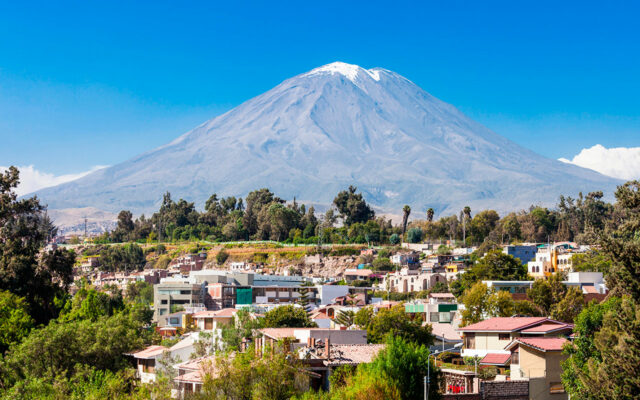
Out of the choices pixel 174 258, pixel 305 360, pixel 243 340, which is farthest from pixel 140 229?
pixel 305 360

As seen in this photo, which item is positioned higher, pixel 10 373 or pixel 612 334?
pixel 612 334

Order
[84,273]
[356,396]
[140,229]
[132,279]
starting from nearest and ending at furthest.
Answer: [356,396]
[132,279]
[84,273]
[140,229]

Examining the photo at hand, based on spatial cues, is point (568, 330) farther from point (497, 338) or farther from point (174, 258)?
point (174, 258)

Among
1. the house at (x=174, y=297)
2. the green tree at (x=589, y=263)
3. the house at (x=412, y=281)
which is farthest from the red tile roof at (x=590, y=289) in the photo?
the house at (x=174, y=297)

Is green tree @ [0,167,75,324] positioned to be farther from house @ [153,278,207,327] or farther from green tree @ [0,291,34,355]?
house @ [153,278,207,327]

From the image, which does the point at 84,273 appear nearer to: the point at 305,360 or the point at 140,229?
the point at 140,229

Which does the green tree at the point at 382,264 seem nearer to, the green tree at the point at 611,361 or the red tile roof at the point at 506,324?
the red tile roof at the point at 506,324

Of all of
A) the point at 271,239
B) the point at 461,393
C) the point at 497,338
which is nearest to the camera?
the point at 461,393

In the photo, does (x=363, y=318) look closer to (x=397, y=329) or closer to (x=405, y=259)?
(x=397, y=329)

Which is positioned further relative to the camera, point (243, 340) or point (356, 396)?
point (243, 340)
